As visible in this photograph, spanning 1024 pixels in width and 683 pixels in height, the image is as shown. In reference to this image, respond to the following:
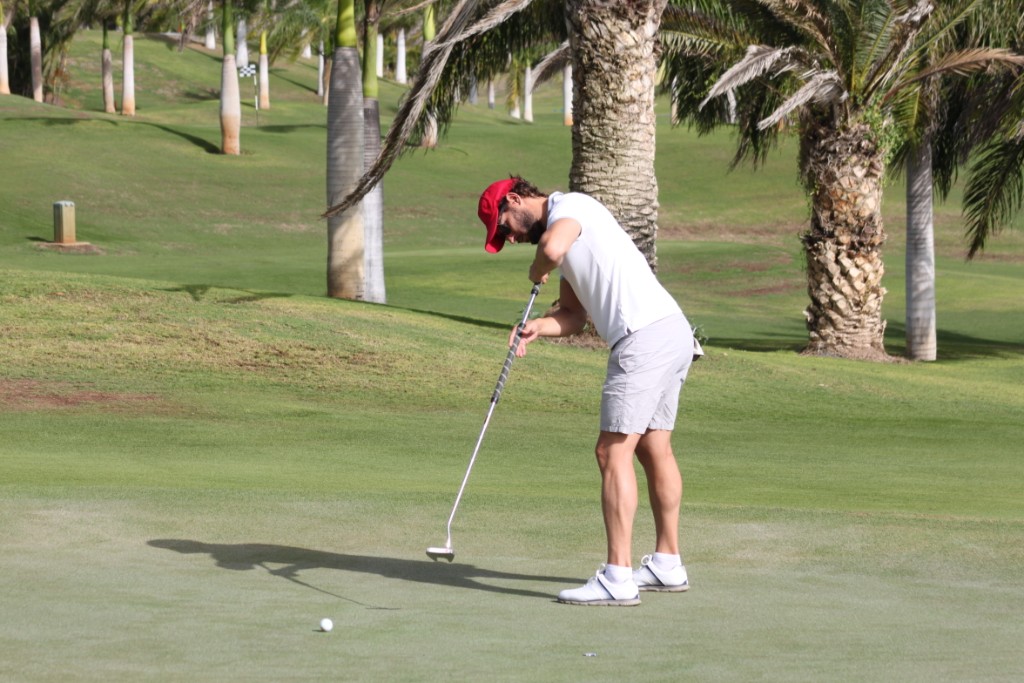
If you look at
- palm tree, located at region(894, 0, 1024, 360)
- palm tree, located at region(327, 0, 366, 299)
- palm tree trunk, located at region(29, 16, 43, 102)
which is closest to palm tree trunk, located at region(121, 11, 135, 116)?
palm tree trunk, located at region(29, 16, 43, 102)

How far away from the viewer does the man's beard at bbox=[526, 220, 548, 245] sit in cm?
622

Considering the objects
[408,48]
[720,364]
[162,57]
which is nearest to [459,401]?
[720,364]

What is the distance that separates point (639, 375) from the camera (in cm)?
609

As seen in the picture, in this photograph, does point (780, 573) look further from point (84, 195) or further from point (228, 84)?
point (228, 84)

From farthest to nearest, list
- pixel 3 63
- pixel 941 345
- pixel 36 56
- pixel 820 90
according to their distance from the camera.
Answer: pixel 36 56 → pixel 3 63 → pixel 941 345 → pixel 820 90

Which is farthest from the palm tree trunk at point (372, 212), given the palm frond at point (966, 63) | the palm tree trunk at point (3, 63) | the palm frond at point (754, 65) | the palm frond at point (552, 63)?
the palm tree trunk at point (3, 63)

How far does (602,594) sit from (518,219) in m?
1.58

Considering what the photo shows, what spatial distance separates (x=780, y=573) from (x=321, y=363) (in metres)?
11.0

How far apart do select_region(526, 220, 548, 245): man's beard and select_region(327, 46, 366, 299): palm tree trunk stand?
57.9ft

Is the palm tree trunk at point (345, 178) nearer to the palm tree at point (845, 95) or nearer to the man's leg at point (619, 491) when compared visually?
the palm tree at point (845, 95)

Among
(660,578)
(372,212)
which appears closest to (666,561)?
(660,578)

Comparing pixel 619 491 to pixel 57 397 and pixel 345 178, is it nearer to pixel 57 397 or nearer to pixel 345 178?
pixel 57 397

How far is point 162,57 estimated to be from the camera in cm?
9000

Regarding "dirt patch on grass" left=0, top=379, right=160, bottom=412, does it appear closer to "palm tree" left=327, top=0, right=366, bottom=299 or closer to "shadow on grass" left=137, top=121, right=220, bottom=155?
"palm tree" left=327, top=0, right=366, bottom=299
